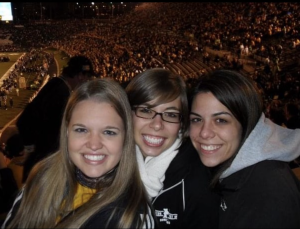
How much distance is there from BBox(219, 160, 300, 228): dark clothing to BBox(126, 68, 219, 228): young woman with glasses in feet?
0.66

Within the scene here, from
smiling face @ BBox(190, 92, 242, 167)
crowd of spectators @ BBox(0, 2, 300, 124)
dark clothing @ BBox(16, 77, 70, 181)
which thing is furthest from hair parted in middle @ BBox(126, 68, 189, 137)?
crowd of spectators @ BBox(0, 2, 300, 124)

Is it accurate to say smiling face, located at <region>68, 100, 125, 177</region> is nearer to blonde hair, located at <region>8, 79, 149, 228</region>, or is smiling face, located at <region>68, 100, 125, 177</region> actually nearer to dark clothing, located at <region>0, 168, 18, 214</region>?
blonde hair, located at <region>8, 79, 149, 228</region>

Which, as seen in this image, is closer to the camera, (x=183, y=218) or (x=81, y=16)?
(x=183, y=218)

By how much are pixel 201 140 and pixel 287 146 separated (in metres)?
0.46

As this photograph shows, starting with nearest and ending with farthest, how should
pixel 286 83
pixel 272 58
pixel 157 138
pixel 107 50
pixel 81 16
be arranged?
1. pixel 157 138
2. pixel 286 83
3. pixel 272 58
4. pixel 107 50
5. pixel 81 16

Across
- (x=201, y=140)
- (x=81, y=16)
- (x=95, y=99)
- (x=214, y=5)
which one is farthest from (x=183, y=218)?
(x=81, y=16)

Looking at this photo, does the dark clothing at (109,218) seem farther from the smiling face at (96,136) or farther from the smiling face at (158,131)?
the smiling face at (158,131)

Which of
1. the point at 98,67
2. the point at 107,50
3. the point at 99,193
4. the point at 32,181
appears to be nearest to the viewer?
the point at 99,193

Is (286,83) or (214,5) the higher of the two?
(214,5)

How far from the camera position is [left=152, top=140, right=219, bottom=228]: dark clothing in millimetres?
1703

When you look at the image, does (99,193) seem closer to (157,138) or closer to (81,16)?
(157,138)

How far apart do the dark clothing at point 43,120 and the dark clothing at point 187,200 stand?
82.3 inches

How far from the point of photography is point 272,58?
16141 mm

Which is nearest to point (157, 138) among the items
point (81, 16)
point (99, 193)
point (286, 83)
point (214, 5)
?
point (99, 193)
